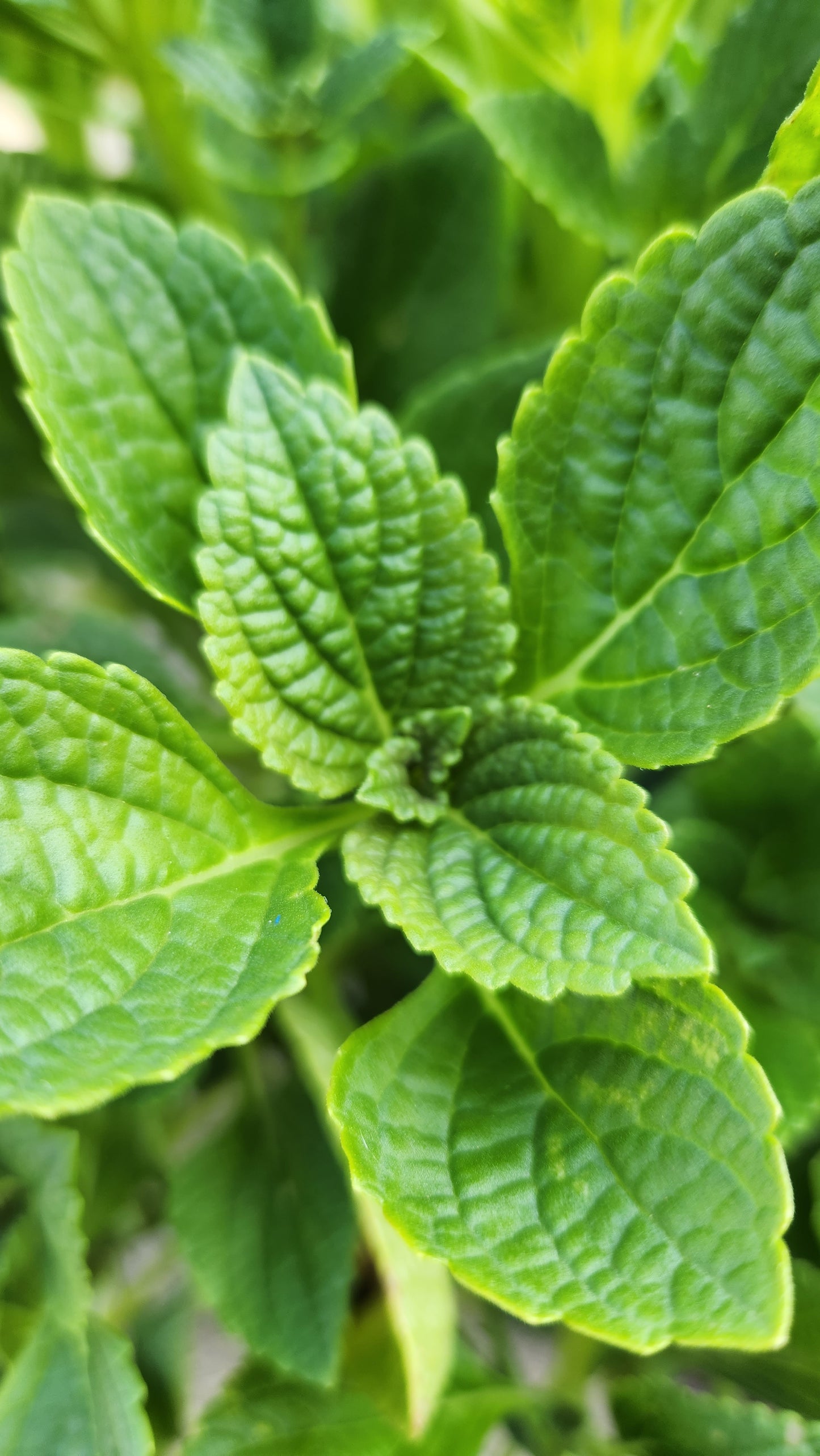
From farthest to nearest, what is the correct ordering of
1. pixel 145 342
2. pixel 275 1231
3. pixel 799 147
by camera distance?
pixel 275 1231 < pixel 145 342 < pixel 799 147

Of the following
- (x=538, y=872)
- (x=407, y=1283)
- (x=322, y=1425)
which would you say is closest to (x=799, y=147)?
(x=538, y=872)

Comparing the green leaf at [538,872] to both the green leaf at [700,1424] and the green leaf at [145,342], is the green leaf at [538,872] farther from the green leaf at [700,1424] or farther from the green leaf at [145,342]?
the green leaf at [700,1424]

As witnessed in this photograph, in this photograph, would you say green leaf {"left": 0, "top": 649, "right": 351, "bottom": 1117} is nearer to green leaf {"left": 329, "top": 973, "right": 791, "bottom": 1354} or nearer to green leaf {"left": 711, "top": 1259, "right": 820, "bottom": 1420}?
green leaf {"left": 329, "top": 973, "right": 791, "bottom": 1354}

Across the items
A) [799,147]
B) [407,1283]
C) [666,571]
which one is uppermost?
[799,147]

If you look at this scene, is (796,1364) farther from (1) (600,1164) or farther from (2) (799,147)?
(2) (799,147)

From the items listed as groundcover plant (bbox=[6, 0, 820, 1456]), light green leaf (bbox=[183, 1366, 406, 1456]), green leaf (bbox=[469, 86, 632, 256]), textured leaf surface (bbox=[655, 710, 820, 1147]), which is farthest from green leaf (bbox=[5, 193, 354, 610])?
light green leaf (bbox=[183, 1366, 406, 1456])

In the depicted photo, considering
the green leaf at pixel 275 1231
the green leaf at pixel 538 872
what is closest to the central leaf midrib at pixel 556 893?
the green leaf at pixel 538 872
